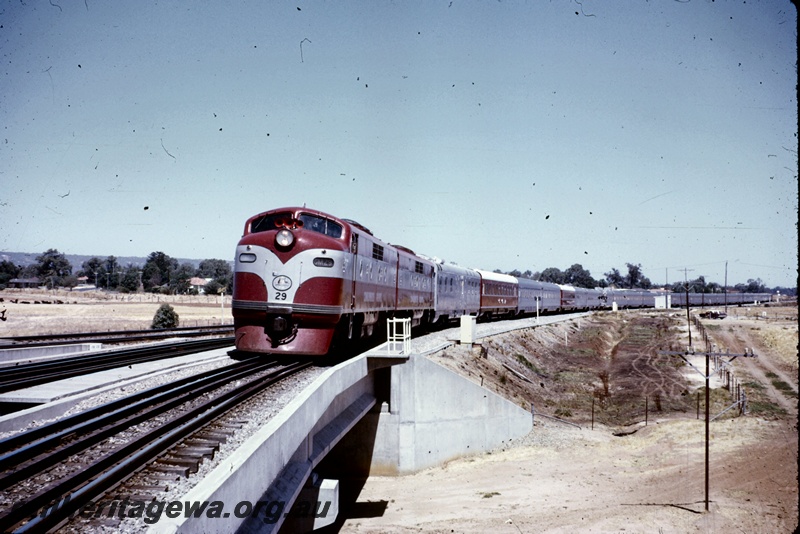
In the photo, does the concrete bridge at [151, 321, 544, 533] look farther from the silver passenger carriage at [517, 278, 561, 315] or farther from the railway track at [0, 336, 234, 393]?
the silver passenger carriage at [517, 278, 561, 315]

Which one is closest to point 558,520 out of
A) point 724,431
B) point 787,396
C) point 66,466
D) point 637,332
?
point 724,431

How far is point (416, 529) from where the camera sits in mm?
17969

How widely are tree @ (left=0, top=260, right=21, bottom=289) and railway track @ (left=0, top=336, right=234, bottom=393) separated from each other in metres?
120

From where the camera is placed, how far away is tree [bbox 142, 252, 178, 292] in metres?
154

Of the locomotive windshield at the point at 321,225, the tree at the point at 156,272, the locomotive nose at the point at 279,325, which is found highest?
the tree at the point at 156,272

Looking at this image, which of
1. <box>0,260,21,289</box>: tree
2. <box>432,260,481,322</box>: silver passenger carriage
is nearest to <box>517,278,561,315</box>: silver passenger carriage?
<box>432,260,481,322</box>: silver passenger carriage

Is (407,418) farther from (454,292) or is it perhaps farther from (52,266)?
(52,266)

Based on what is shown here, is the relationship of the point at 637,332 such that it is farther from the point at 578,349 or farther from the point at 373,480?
the point at 373,480

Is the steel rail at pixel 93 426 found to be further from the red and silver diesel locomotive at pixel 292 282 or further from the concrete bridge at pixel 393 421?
the concrete bridge at pixel 393 421

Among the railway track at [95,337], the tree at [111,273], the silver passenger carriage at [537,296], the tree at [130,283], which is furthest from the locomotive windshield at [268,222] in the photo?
the tree at [111,273]

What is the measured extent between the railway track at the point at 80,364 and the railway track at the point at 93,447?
3336 millimetres

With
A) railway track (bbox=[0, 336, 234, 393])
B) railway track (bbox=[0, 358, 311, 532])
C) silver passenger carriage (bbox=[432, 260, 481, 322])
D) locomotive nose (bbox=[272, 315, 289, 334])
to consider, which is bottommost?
railway track (bbox=[0, 358, 311, 532])

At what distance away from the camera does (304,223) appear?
1755 cm

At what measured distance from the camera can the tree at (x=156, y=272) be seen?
154 meters
